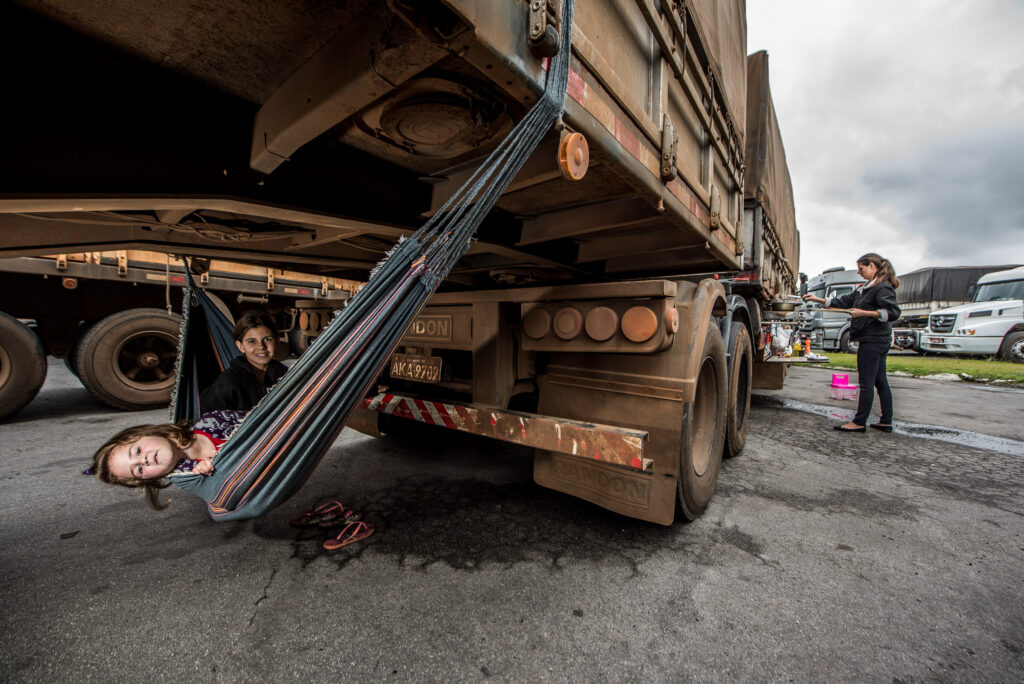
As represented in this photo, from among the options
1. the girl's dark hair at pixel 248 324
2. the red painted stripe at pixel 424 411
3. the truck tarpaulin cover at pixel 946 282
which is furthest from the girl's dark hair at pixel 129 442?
the truck tarpaulin cover at pixel 946 282

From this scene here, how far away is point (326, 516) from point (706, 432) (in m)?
2.26

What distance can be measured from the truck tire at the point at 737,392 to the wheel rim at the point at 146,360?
5.63 meters

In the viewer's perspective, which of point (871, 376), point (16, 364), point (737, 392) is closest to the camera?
point (737, 392)

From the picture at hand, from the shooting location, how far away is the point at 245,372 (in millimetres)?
2301

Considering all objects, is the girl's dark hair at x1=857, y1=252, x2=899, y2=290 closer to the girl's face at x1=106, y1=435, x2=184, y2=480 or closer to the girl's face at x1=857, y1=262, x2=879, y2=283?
the girl's face at x1=857, y1=262, x2=879, y2=283

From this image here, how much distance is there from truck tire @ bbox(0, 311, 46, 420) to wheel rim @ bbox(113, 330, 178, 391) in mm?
568

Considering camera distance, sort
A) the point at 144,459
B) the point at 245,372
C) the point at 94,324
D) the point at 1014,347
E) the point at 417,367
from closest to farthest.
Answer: the point at 144,459 → the point at 245,372 → the point at 417,367 → the point at 94,324 → the point at 1014,347

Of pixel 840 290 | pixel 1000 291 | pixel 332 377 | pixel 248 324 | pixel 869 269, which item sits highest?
pixel 840 290

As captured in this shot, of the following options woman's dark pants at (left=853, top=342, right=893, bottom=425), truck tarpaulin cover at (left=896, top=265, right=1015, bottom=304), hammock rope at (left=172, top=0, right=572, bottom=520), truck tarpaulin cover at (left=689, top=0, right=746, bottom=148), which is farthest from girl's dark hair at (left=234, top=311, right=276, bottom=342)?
truck tarpaulin cover at (left=896, top=265, right=1015, bottom=304)

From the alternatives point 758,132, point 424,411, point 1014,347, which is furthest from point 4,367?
point 1014,347

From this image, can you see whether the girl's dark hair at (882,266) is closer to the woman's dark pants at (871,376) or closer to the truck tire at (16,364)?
the woman's dark pants at (871,376)

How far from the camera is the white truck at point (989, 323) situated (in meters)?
11.0

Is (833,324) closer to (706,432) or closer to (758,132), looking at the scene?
(758,132)

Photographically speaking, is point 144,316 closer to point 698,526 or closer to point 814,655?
point 698,526
